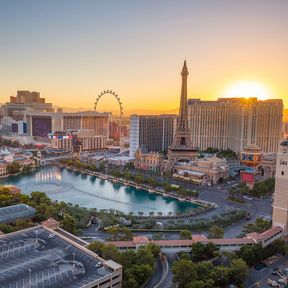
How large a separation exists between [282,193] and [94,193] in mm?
17694

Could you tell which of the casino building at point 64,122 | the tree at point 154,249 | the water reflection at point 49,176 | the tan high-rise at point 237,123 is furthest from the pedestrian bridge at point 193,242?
the casino building at point 64,122

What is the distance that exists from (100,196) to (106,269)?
58.2 ft

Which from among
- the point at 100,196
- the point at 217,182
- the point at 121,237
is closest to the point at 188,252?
the point at 121,237

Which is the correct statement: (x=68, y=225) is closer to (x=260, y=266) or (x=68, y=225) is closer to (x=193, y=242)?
(x=193, y=242)

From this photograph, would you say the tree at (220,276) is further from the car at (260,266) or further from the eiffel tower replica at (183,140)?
the eiffel tower replica at (183,140)

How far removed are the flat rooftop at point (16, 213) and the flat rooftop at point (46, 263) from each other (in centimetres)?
447

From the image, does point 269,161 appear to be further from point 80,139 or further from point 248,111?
point 80,139

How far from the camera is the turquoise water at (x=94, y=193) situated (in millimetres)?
28109

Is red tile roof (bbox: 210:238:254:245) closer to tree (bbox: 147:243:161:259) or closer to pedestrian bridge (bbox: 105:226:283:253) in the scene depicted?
pedestrian bridge (bbox: 105:226:283:253)

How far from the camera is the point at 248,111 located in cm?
4981

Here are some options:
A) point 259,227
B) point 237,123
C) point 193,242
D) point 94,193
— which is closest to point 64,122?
point 237,123

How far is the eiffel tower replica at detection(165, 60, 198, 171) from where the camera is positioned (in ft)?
144

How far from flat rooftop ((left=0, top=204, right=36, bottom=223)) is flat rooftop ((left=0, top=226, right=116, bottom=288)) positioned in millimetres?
4468

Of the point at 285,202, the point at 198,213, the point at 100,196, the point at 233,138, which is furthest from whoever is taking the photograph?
the point at 233,138
